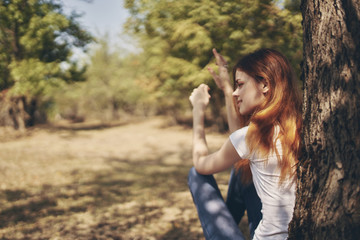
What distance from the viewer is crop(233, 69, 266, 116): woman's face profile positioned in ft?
5.09

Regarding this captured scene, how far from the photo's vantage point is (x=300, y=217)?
1.36m

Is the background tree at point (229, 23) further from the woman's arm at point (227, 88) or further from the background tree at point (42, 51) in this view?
the background tree at point (42, 51)

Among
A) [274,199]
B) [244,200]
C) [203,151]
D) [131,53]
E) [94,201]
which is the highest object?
[131,53]

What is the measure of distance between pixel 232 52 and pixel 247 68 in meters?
1.54

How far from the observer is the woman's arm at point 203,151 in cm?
156

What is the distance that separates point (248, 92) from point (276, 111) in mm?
197

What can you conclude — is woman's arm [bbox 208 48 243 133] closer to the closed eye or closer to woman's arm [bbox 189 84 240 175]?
woman's arm [bbox 189 84 240 175]

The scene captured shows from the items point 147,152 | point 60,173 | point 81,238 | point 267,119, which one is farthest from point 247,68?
point 147,152

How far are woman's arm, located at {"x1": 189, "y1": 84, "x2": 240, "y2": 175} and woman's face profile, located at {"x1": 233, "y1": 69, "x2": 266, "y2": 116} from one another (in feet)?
0.78

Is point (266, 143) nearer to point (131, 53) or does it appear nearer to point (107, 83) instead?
point (131, 53)

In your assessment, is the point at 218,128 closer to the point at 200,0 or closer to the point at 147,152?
the point at 147,152

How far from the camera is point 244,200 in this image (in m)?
2.18

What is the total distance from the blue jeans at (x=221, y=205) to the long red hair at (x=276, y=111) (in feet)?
1.49

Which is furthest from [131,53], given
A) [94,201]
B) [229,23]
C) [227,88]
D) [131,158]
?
[227,88]
